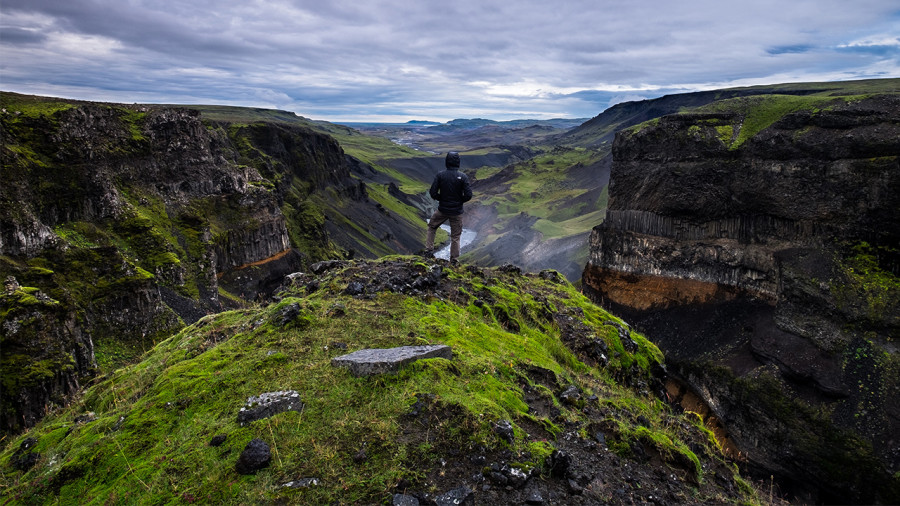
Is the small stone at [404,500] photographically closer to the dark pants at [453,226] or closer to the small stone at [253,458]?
the small stone at [253,458]

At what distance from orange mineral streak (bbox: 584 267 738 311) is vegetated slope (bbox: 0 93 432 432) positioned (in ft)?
100

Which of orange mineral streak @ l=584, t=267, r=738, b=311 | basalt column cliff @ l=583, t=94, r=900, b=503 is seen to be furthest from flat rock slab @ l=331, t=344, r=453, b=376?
orange mineral streak @ l=584, t=267, r=738, b=311

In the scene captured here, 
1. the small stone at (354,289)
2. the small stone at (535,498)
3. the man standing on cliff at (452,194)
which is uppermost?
the man standing on cliff at (452,194)

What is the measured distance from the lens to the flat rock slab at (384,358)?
6941 millimetres

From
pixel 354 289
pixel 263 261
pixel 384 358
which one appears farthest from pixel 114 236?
pixel 384 358

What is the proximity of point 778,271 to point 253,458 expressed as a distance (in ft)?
124

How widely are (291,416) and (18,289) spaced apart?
51.2ft

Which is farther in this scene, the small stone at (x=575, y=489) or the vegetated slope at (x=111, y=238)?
the vegetated slope at (x=111, y=238)

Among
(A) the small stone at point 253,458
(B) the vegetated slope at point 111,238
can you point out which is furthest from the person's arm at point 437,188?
(B) the vegetated slope at point 111,238

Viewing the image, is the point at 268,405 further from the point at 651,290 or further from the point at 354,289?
the point at 651,290

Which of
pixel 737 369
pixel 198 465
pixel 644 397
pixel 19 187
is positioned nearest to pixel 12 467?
pixel 198 465

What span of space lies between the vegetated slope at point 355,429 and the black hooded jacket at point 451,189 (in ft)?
17.9

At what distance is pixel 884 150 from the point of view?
29.2 meters

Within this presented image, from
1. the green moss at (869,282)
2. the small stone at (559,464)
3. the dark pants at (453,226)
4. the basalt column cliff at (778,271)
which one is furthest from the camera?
the green moss at (869,282)
